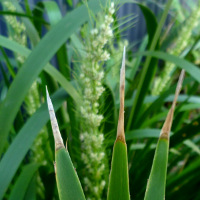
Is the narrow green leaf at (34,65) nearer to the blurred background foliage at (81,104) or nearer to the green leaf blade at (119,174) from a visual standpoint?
the blurred background foliage at (81,104)

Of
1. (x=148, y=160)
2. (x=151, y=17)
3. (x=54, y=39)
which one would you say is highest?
(x=151, y=17)

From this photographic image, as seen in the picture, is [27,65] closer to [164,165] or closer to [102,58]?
[102,58]

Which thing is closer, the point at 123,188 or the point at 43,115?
the point at 123,188

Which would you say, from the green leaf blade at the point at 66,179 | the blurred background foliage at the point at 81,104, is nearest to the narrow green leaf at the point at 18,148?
the blurred background foliage at the point at 81,104

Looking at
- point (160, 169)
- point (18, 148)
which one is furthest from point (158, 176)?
point (18, 148)

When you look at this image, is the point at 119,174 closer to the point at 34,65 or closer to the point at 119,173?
the point at 119,173

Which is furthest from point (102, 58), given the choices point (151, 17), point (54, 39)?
point (151, 17)

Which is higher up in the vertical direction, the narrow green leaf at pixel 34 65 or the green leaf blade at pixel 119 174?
the narrow green leaf at pixel 34 65
